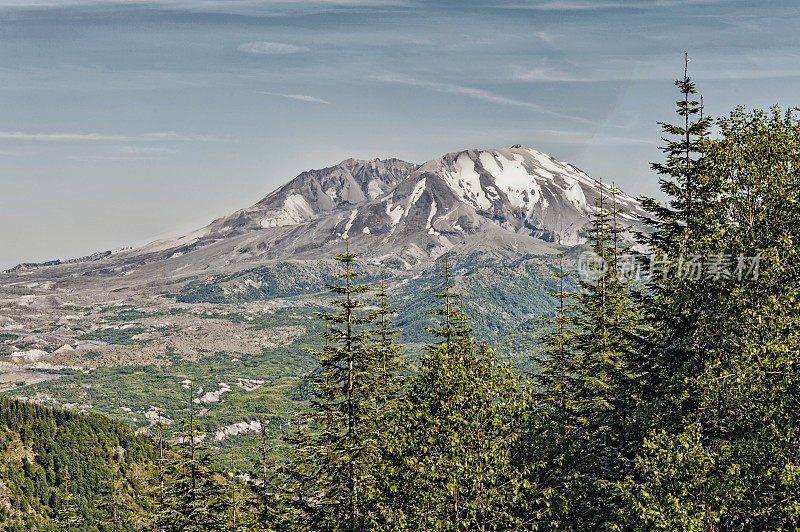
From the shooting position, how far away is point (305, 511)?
1315 inches

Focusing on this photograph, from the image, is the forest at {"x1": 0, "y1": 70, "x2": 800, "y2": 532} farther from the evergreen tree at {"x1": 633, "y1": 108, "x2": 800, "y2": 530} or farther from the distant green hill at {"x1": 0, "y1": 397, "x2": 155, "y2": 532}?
the distant green hill at {"x1": 0, "y1": 397, "x2": 155, "y2": 532}

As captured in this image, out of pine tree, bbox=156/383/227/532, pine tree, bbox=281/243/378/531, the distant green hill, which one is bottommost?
the distant green hill

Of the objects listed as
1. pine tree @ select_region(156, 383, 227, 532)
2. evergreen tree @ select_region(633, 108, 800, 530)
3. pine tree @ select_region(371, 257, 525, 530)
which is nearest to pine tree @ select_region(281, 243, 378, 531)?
pine tree @ select_region(371, 257, 525, 530)

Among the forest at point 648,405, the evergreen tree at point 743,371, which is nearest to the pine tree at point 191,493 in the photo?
the forest at point 648,405

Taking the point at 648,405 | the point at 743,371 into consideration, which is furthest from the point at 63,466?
the point at 743,371

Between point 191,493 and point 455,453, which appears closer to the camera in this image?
point 455,453

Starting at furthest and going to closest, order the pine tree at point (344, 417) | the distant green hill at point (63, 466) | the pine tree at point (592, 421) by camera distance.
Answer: the distant green hill at point (63, 466), the pine tree at point (344, 417), the pine tree at point (592, 421)

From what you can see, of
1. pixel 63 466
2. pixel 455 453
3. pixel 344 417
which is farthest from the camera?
pixel 63 466

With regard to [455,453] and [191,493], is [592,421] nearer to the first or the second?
[455,453]

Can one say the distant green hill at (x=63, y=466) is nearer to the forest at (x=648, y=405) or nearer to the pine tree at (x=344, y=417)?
the pine tree at (x=344, y=417)

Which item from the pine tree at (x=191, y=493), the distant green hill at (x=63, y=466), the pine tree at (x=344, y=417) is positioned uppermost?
the pine tree at (x=344, y=417)

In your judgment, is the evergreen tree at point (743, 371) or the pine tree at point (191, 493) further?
the pine tree at point (191, 493)

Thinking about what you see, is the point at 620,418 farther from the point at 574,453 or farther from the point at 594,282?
the point at 594,282

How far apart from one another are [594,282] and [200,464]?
32.0m
